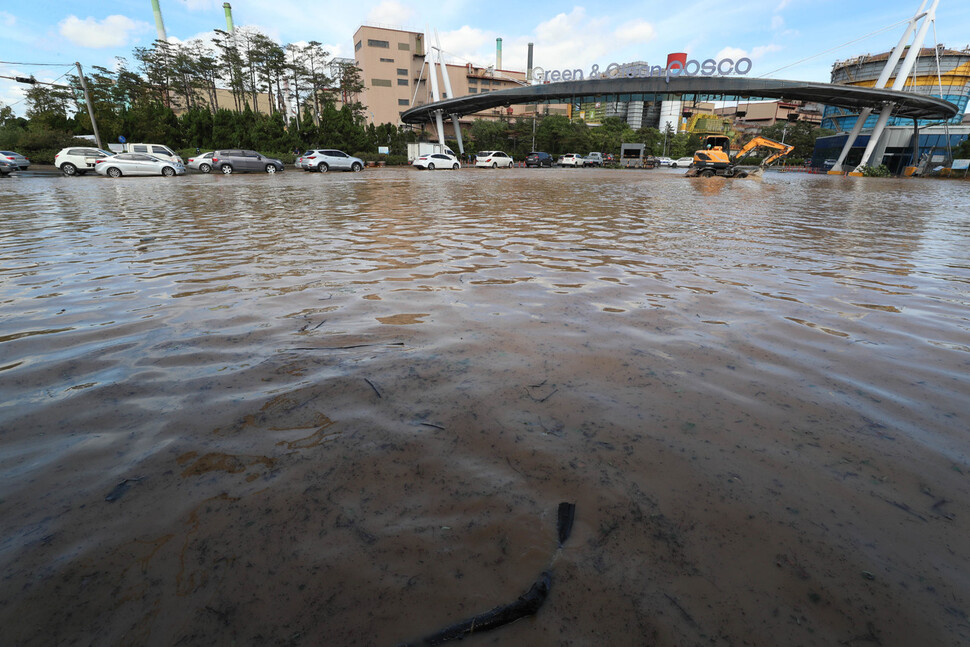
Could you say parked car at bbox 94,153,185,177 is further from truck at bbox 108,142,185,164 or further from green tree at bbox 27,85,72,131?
green tree at bbox 27,85,72,131

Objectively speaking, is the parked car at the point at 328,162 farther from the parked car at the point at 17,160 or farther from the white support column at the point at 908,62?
the white support column at the point at 908,62

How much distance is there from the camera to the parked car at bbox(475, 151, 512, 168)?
40625 millimetres

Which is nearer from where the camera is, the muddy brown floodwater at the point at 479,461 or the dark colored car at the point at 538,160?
the muddy brown floodwater at the point at 479,461

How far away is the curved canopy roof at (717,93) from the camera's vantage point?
4194 centimetres

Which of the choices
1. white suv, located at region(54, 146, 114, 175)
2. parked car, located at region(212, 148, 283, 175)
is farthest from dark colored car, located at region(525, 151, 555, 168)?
white suv, located at region(54, 146, 114, 175)

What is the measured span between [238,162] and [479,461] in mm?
31351

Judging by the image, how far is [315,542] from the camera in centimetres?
140

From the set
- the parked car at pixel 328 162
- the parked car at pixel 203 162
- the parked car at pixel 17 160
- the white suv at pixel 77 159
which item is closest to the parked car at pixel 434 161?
the parked car at pixel 328 162

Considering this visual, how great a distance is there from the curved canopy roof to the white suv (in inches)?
1392

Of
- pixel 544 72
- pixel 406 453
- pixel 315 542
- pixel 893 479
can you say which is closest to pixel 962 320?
pixel 893 479

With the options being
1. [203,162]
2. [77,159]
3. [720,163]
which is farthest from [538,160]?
[77,159]

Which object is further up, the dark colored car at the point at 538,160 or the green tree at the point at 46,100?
the green tree at the point at 46,100

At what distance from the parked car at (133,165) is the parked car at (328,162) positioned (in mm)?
8052

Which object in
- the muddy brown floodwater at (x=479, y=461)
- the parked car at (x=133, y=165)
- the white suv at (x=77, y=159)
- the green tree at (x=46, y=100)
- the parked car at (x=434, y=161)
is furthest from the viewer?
the green tree at (x=46, y=100)
